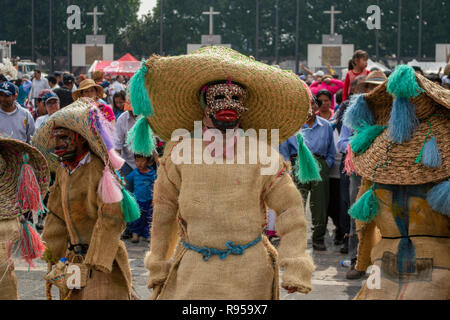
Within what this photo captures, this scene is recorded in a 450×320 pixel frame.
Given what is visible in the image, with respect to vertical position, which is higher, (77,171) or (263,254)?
(77,171)

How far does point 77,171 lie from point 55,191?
0.26 m

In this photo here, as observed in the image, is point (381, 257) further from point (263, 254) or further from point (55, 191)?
point (55, 191)

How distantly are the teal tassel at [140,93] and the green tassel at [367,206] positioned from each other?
1392 mm

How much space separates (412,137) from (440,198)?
1.44ft

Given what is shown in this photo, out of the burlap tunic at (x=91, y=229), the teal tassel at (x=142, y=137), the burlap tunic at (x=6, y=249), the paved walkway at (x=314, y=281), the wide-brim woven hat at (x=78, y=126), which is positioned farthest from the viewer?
the paved walkway at (x=314, y=281)

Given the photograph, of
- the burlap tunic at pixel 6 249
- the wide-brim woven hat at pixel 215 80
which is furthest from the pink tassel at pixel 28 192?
the wide-brim woven hat at pixel 215 80

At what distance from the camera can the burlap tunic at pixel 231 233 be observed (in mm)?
3752

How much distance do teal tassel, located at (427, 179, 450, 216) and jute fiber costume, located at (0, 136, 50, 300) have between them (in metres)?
2.37

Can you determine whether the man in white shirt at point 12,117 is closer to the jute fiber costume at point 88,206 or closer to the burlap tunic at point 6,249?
the jute fiber costume at point 88,206

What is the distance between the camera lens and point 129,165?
946cm

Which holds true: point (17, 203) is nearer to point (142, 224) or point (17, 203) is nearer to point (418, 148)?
point (418, 148)

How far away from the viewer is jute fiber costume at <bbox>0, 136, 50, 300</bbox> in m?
4.52

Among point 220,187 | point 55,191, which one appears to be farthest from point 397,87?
point 55,191
